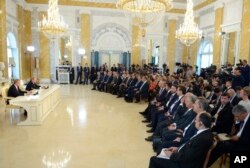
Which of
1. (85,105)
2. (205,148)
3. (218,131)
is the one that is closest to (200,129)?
(205,148)

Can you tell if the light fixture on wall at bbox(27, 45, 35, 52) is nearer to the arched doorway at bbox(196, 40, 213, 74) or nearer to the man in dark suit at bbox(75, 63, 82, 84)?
the man in dark suit at bbox(75, 63, 82, 84)

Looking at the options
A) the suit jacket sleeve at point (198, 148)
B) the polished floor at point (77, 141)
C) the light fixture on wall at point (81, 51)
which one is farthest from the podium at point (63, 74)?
the suit jacket sleeve at point (198, 148)

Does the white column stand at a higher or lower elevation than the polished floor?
higher

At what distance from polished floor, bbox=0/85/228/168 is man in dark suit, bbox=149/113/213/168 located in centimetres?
109

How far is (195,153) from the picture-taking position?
2609 millimetres

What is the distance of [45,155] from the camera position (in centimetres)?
430

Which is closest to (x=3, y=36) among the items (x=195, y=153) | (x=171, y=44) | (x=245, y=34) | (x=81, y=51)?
(x=81, y=51)

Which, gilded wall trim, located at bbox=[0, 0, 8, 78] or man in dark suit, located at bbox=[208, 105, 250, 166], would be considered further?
gilded wall trim, located at bbox=[0, 0, 8, 78]

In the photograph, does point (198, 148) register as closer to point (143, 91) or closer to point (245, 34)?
point (143, 91)

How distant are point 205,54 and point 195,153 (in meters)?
14.5

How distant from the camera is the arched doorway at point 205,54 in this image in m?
15.2

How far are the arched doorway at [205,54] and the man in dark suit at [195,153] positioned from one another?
43.4ft

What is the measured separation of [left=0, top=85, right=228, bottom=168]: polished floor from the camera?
4.06 m

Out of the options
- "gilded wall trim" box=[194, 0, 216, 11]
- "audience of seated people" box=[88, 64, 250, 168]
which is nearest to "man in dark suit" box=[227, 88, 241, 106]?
"audience of seated people" box=[88, 64, 250, 168]
